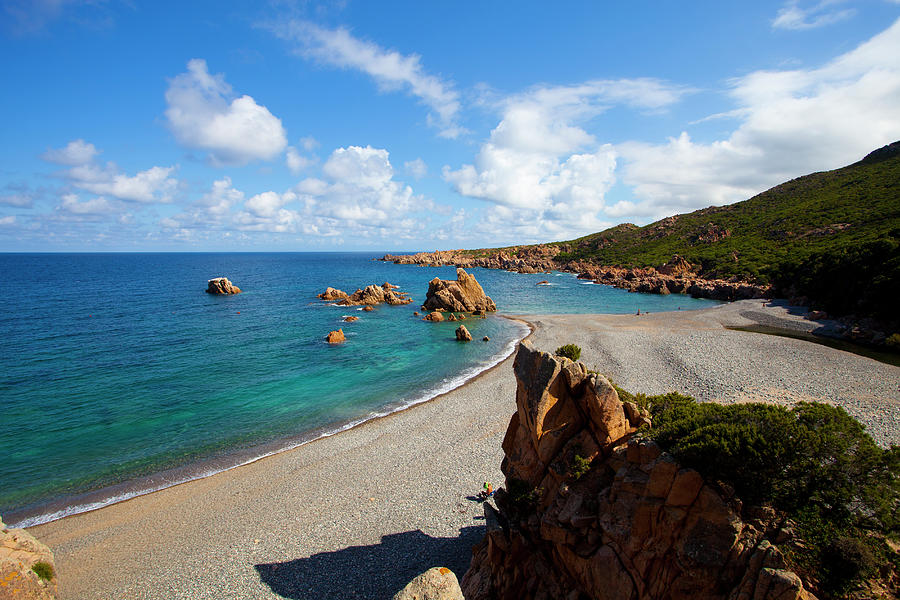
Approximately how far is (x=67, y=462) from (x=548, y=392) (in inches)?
1124

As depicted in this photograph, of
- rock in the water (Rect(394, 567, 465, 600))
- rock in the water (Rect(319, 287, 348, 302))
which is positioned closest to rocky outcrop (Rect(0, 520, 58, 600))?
rock in the water (Rect(394, 567, 465, 600))

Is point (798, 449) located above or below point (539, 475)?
above

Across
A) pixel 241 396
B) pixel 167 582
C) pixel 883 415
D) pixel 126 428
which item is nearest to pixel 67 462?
pixel 126 428

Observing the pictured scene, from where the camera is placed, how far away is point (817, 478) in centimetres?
776

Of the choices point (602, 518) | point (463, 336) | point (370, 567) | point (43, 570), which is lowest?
point (370, 567)

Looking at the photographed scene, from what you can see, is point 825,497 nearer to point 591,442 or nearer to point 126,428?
point 591,442

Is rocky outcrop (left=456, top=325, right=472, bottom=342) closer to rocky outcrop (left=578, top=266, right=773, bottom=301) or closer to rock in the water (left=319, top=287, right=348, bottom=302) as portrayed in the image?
rock in the water (left=319, top=287, right=348, bottom=302)

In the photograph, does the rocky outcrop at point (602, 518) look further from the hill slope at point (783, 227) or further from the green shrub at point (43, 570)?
the hill slope at point (783, 227)

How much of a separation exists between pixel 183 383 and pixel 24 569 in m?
25.7

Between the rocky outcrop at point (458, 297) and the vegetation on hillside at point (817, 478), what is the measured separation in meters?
59.8

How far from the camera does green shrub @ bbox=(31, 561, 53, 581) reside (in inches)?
482

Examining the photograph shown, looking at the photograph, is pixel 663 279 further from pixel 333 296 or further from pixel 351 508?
pixel 351 508

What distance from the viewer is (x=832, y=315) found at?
48.8 m

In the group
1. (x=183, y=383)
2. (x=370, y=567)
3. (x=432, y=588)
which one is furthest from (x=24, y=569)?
(x=183, y=383)
